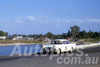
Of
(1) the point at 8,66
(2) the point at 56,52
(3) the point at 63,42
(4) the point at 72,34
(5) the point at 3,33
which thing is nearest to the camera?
(1) the point at 8,66

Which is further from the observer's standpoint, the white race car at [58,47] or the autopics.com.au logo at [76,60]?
the white race car at [58,47]

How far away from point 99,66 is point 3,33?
129 m

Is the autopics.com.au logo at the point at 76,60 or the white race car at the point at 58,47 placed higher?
the white race car at the point at 58,47

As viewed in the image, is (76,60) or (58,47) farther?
(58,47)

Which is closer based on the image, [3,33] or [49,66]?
[49,66]

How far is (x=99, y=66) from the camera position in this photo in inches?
530

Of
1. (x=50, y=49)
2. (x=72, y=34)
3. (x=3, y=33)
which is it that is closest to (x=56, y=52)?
(x=50, y=49)

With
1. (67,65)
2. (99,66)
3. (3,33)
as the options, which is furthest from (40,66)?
(3,33)

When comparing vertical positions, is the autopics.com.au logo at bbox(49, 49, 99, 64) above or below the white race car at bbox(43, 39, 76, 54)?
below

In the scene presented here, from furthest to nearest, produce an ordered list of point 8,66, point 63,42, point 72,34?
point 72,34, point 63,42, point 8,66

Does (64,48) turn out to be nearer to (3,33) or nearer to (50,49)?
(50,49)

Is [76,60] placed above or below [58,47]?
below

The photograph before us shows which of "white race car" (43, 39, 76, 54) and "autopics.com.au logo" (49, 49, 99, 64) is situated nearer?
"autopics.com.au logo" (49, 49, 99, 64)

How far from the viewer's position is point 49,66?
13.4 meters
